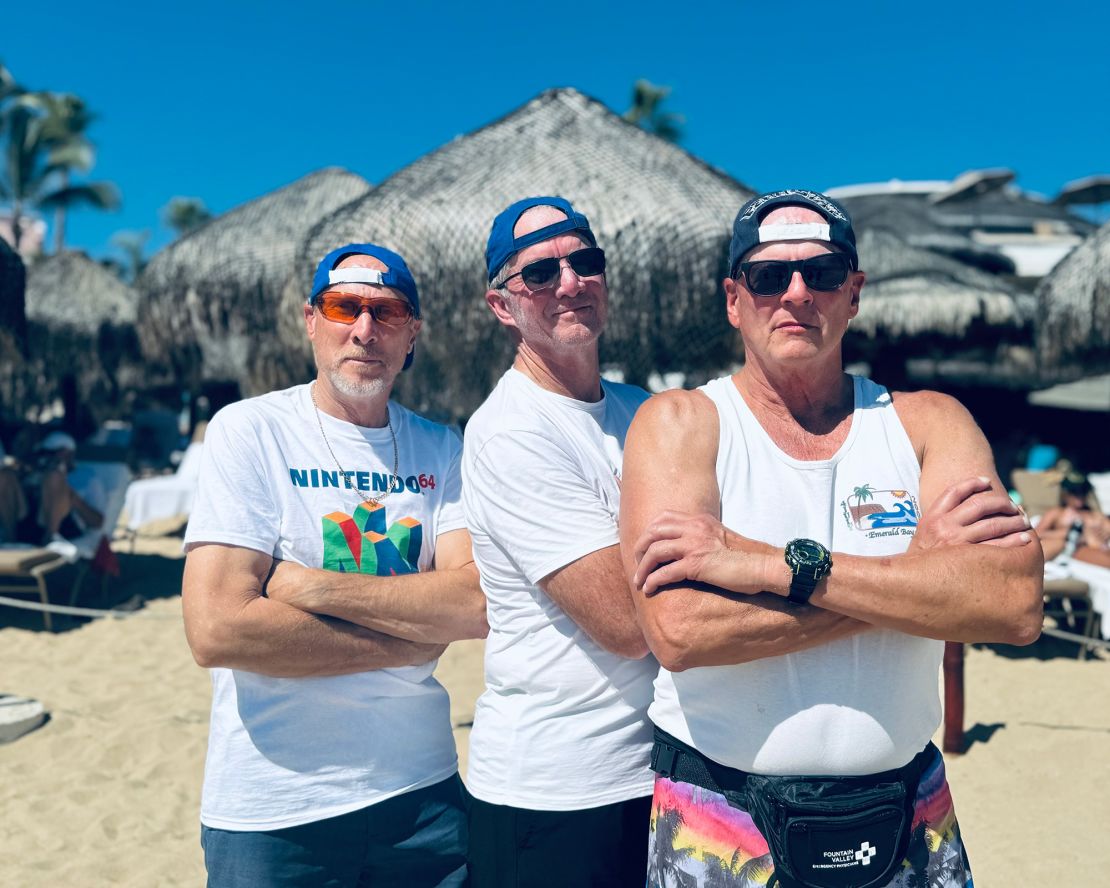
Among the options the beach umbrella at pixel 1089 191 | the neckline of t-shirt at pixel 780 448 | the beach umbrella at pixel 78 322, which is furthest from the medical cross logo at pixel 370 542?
the beach umbrella at pixel 1089 191

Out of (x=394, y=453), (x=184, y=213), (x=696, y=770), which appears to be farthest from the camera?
(x=184, y=213)

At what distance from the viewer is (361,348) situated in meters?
1.89

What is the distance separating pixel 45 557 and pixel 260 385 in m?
2.16

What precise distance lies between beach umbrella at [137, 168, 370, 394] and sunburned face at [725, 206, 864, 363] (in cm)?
711

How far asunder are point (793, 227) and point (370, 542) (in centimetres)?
106

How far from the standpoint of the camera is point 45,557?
6.71 metres

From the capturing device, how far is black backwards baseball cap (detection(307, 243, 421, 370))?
6.34 feet

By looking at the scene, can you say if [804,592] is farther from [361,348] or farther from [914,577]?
[361,348]

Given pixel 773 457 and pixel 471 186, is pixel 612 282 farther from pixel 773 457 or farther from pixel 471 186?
pixel 773 457

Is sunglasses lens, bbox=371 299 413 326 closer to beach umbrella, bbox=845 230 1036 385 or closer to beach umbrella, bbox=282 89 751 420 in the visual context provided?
beach umbrella, bbox=282 89 751 420

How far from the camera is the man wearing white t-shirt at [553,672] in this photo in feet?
5.00

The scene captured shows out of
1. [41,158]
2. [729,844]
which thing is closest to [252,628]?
[729,844]

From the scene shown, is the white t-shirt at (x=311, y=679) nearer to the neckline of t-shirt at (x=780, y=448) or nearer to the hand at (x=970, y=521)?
the neckline of t-shirt at (x=780, y=448)

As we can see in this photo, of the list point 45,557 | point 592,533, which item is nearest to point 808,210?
point 592,533
